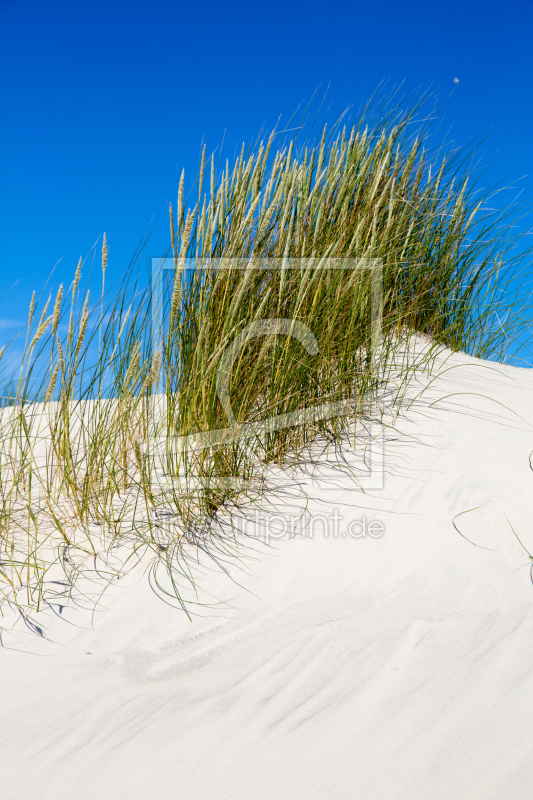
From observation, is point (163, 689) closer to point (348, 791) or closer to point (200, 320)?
point (348, 791)

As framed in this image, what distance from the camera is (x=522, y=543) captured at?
1442mm

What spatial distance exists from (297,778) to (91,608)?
0.77 meters

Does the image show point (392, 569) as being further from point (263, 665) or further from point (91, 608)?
point (91, 608)

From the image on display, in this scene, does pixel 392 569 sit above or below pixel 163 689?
above

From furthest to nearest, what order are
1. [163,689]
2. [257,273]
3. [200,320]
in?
[257,273], [200,320], [163,689]

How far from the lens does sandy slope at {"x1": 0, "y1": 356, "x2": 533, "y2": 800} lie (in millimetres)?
915

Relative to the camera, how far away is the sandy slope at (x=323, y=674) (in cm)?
92

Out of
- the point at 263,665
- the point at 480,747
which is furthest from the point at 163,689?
the point at 480,747

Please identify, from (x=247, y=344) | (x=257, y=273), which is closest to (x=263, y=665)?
(x=247, y=344)

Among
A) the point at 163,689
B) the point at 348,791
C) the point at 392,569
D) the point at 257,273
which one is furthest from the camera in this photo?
the point at 257,273

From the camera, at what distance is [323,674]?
1.12 m

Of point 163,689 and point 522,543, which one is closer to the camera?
point 163,689

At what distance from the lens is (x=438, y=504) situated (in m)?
1.61

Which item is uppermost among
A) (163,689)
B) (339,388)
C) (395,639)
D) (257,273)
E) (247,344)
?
(257,273)
